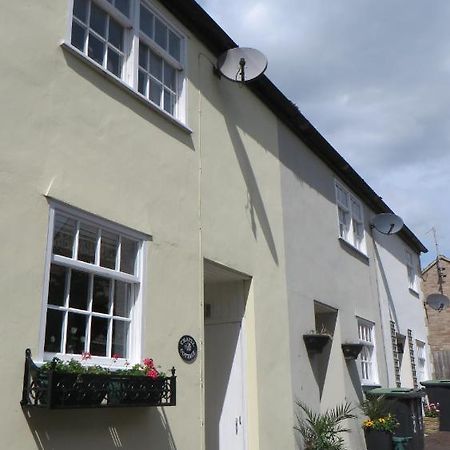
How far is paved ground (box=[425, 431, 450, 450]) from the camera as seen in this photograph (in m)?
11.3

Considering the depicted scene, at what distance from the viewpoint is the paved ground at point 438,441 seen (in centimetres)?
1131

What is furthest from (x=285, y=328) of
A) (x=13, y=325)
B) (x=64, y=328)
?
(x=13, y=325)

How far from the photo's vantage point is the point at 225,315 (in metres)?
8.05

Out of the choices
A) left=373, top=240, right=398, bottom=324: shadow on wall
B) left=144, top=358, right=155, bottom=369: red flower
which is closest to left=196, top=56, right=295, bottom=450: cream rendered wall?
left=144, top=358, right=155, bottom=369: red flower

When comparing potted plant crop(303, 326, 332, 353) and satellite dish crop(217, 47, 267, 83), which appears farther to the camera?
potted plant crop(303, 326, 332, 353)

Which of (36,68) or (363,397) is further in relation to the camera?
(363,397)

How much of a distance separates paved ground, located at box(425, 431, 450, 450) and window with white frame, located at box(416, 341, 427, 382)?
146 inches

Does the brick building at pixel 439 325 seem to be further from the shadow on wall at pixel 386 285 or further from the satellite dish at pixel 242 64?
the satellite dish at pixel 242 64

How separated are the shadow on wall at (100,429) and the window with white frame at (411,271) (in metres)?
13.4

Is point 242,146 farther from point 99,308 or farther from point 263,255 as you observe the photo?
point 99,308

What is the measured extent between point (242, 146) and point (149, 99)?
2.10 meters

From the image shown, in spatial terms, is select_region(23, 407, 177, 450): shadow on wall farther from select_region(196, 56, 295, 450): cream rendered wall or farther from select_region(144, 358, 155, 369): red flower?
select_region(196, 56, 295, 450): cream rendered wall

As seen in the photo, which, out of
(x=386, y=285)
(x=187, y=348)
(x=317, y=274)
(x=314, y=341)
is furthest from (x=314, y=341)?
(x=386, y=285)

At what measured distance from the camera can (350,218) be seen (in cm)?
1275
